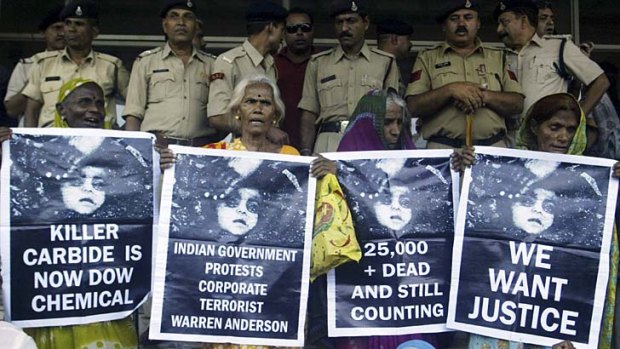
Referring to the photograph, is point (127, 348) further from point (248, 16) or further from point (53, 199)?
point (248, 16)

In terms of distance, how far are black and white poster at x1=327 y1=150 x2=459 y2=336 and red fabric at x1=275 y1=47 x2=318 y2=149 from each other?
6.28ft

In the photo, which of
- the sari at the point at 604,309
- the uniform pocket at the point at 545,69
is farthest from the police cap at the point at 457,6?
the sari at the point at 604,309

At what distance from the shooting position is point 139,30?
404 inches

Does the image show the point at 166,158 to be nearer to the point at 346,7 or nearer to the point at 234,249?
the point at 234,249

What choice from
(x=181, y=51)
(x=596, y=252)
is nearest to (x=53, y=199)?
(x=181, y=51)

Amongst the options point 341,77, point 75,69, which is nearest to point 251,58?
point 341,77

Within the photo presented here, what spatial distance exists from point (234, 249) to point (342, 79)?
2.31 m

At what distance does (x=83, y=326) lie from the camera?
5.98 meters

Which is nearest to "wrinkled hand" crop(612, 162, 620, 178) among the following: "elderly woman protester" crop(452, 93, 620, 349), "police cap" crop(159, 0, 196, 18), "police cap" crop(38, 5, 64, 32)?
"elderly woman protester" crop(452, 93, 620, 349)

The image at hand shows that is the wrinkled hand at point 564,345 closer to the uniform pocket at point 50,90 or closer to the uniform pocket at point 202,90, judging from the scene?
the uniform pocket at point 202,90

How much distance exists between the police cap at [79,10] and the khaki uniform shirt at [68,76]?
253 mm

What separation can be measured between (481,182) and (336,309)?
1.04 metres

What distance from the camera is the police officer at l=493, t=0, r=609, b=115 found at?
24.9ft

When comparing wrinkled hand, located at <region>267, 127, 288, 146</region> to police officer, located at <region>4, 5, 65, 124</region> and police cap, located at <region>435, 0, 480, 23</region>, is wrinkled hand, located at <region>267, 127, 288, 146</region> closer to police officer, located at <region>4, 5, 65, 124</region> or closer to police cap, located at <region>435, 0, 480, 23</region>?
police cap, located at <region>435, 0, 480, 23</region>
